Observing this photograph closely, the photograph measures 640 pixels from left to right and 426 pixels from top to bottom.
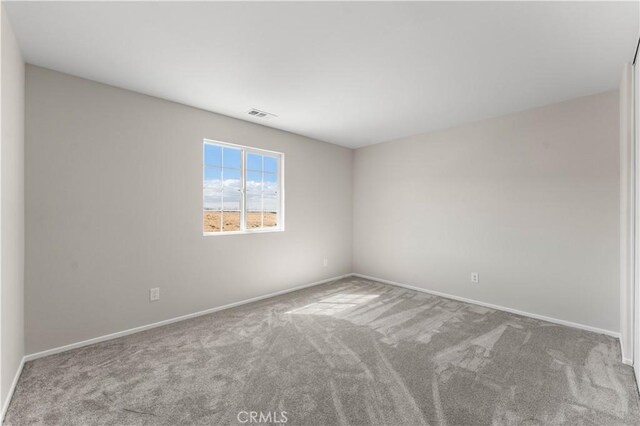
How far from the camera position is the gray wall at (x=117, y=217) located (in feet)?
7.80

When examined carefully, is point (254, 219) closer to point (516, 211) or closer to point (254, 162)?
point (254, 162)

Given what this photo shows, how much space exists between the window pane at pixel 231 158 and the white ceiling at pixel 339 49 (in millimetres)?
683

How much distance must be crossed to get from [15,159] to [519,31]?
3.68 metres

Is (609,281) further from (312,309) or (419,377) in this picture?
(312,309)

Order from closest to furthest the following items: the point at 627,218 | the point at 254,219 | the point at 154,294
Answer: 1. the point at 627,218
2. the point at 154,294
3. the point at 254,219

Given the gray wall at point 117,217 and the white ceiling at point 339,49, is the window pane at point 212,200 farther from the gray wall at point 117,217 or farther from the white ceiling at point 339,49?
the white ceiling at point 339,49

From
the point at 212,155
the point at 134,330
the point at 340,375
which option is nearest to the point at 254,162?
the point at 212,155

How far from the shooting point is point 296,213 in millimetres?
4449

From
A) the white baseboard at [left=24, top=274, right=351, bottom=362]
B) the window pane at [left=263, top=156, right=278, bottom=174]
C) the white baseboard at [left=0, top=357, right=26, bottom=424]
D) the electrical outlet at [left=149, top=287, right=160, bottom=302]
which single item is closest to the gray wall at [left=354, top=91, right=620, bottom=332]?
the window pane at [left=263, top=156, right=278, bottom=174]

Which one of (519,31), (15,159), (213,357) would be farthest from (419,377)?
(15,159)

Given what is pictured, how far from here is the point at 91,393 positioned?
190 cm

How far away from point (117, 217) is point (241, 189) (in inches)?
57.5

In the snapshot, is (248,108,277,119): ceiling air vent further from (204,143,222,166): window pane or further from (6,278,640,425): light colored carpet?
(6,278,640,425): light colored carpet

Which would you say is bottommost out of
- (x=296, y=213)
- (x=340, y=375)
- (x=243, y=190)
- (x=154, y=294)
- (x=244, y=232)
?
(x=340, y=375)
